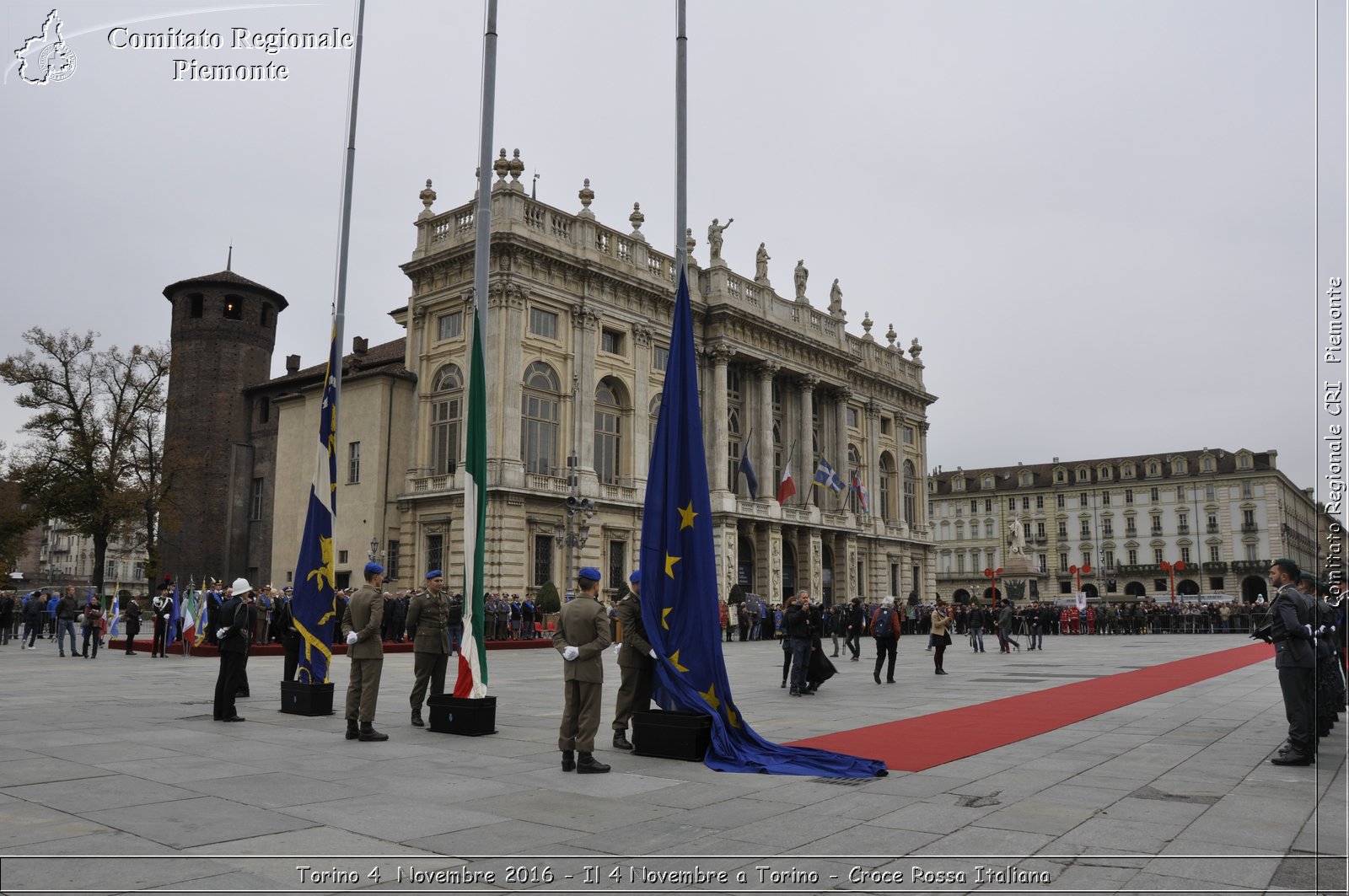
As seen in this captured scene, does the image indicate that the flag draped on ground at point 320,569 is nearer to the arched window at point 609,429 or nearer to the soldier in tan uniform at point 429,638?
the soldier in tan uniform at point 429,638

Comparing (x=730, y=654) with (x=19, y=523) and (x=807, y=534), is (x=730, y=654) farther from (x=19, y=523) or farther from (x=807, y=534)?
(x=19, y=523)

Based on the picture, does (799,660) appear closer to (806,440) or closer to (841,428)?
(806,440)

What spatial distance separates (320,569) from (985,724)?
9.01 meters

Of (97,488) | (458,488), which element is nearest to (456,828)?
(458,488)

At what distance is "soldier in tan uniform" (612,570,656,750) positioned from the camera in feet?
34.2

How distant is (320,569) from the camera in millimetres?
13367

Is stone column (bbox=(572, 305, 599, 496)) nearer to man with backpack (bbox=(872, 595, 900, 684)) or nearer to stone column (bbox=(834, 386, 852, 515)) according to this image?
stone column (bbox=(834, 386, 852, 515))

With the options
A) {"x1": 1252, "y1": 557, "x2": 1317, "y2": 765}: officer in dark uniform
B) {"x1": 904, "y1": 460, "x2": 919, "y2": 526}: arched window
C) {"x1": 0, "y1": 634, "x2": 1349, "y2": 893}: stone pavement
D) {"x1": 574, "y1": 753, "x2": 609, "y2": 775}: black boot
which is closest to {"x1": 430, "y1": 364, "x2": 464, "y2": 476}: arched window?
{"x1": 0, "y1": 634, "x2": 1349, "y2": 893}: stone pavement

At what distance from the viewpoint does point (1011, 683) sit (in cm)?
1823

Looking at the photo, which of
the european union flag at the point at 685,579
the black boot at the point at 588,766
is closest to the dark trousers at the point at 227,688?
the european union flag at the point at 685,579

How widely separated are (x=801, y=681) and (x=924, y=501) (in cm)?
4992

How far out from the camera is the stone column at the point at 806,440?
51.2m

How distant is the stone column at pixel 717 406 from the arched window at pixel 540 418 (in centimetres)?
915

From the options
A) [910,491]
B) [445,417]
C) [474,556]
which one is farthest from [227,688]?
[910,491]
